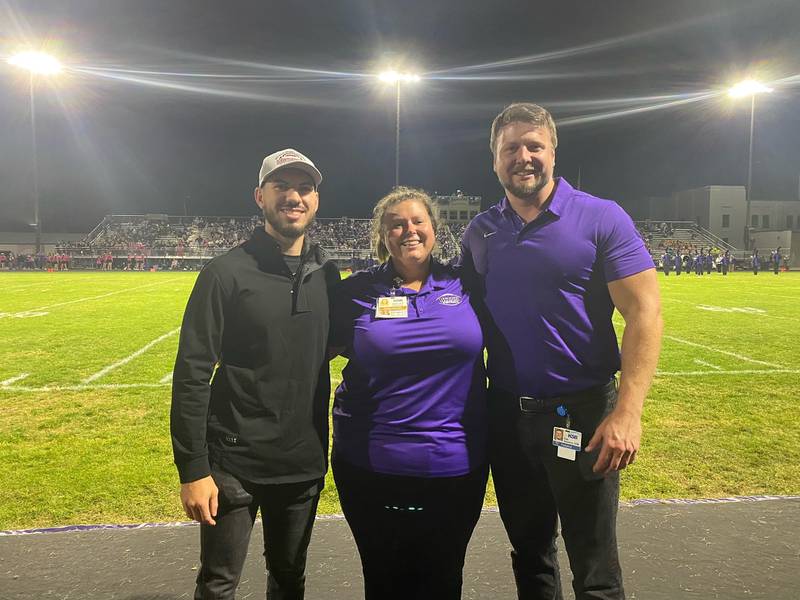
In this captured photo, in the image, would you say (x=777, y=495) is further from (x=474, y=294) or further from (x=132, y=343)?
(x=132, y=343)

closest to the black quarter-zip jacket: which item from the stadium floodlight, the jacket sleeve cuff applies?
the jacket sleeve cuff

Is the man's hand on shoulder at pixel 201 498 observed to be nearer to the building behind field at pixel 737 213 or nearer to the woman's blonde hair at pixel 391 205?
the woman's blonde hair at pixel 391 205

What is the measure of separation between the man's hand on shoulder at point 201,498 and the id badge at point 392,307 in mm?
888

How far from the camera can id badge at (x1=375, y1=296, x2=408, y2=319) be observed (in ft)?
7.06

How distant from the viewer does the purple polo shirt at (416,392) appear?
6.88 ft

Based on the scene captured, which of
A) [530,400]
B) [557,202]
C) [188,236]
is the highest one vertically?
[188,236]

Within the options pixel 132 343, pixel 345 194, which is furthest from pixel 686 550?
pixel 345 194

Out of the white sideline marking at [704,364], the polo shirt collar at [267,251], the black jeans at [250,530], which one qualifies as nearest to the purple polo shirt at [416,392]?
the black jeans at [250,530]

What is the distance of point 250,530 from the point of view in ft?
7.36

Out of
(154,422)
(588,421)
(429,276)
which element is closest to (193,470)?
(429,276)

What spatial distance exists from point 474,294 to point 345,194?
60524 mm

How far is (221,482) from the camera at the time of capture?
2180mm

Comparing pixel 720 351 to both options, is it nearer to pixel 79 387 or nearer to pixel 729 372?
pixel 729 372

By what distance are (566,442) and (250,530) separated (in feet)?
4.23
